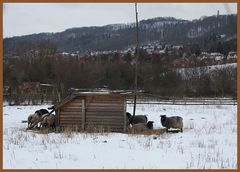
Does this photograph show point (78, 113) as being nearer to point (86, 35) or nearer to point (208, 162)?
point (208, 162)

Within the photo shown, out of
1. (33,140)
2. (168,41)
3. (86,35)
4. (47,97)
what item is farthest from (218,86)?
(86,35)

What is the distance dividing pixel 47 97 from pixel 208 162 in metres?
46.0

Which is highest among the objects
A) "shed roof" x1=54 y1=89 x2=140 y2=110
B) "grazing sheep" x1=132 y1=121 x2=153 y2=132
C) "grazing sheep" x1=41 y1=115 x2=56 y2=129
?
"shed roof" x1=54 y1=89 x2=140 y2=110

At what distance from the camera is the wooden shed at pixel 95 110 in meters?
21.3

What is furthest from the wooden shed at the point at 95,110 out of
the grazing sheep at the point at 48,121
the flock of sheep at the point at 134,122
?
the flock of sheep at the point at 134,122

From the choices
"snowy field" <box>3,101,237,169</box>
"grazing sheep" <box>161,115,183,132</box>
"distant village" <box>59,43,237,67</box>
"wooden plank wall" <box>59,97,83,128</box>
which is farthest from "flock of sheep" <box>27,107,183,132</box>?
"distant village" <box>59,43,237,67</box>

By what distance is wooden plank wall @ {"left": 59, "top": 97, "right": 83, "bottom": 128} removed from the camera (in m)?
21.8

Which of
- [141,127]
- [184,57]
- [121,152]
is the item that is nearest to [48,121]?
[141,127]

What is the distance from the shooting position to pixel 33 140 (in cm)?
1627

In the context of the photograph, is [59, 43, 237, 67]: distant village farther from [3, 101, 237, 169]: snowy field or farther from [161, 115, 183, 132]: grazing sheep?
[3, 101, 237, 169]: snowy field

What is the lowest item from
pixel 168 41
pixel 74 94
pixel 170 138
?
pixel 170 138

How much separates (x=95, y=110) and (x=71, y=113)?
1299mm

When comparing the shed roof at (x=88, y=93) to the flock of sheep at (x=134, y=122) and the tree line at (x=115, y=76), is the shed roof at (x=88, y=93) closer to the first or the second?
the flock of sheep at (x=134, y=122)

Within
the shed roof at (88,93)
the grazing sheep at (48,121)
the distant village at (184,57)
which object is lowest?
the grazing sheep at (48,121)
